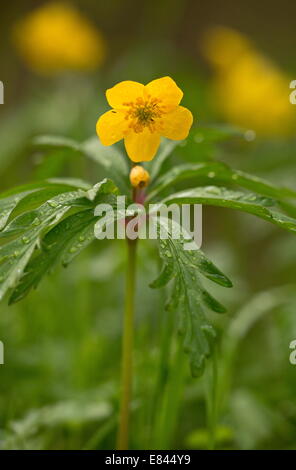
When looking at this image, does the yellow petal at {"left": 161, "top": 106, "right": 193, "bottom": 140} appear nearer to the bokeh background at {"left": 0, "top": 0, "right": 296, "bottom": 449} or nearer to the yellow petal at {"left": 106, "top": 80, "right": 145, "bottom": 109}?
the yellow petal at {"left": 106, "top": 80, "right": 145, "bottom": 109}

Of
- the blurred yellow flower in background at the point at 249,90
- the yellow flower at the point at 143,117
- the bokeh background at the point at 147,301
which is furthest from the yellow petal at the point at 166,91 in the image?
the blurred yellow flower in background at the point at 249,90

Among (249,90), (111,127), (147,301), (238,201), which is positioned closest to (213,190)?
(238,201)

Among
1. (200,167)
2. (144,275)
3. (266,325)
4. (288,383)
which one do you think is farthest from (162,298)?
(266,325)

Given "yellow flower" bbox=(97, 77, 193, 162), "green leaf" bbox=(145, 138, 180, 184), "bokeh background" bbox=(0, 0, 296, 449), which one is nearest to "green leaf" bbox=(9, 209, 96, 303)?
"yellow flower" bbox=(97, 77, 193, 162)

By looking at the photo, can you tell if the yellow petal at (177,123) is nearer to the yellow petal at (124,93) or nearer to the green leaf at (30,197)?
the yellow petal at (124,93)

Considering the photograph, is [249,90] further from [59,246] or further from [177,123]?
[59,246]

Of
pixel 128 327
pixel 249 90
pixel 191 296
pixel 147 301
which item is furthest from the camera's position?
pixel 249 90
